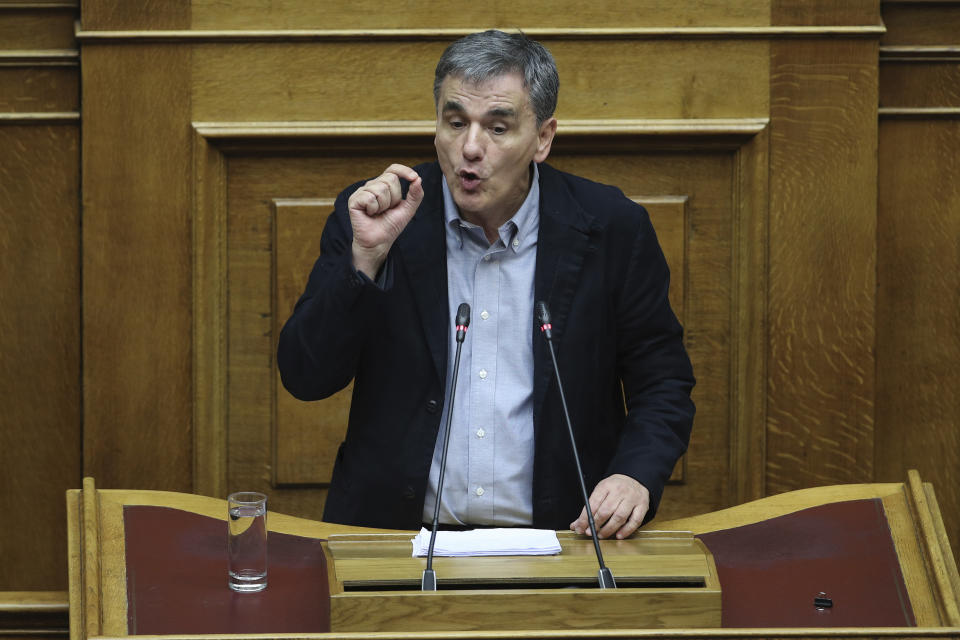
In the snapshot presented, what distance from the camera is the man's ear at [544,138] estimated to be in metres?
2.18

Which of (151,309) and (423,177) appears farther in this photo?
(151,309)

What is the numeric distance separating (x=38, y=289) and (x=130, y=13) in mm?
645

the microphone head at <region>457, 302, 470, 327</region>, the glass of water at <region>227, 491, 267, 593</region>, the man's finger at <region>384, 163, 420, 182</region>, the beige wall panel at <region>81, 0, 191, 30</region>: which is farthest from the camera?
the beige wall panel at <region>81, 0, 191, 30</region>

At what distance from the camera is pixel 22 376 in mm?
2865

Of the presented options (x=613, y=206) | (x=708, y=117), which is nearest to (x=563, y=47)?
(x=708, y=117)

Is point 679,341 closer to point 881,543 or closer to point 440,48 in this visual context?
point 881,543

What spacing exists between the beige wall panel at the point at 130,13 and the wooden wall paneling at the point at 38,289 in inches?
3.7

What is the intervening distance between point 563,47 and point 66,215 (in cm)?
116

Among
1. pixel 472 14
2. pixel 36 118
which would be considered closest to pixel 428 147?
pixel 472 14

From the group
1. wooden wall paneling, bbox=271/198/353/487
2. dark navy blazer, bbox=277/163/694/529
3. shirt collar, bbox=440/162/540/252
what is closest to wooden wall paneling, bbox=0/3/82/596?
wooden wall paneling, bbox=271/198/353/487

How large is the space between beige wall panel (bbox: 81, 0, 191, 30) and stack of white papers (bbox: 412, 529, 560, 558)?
152cm

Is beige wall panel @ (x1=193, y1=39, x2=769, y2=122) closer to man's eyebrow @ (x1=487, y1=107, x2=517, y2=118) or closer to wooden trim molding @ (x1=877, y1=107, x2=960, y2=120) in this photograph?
wooden trim molding @ (x1=877, y1=107, x2=960, y2=120)

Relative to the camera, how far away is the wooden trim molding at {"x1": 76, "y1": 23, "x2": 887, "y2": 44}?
9.05 feet

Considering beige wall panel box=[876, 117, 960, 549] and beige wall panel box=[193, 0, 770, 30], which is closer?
beige wall panel box=[193, 0, 770, 30]
